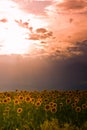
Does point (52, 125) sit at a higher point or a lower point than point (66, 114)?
lower

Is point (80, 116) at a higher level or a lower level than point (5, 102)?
lower

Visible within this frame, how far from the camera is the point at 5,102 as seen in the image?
12320mm

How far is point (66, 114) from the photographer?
10078mm

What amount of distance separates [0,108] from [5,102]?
42.0 inches

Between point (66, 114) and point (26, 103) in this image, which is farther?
point (26, 103)

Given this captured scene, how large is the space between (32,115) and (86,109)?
1.76 metres

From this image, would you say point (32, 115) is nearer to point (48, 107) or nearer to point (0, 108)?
point (48, 107)

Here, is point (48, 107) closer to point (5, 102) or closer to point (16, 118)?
point (16, 118)

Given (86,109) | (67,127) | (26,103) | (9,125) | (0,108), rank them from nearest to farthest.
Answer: (67,127)
(9,125)
(86,109)
(0,108)
(26,103)

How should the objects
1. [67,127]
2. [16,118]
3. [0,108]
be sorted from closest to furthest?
[67,127] < [16,118] < [0,108]

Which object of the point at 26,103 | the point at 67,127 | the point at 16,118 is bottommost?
the point at 67,127

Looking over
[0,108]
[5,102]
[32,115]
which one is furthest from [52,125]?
[5,102]

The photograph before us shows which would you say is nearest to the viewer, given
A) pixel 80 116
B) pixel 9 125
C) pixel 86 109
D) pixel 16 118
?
pixel 9 125

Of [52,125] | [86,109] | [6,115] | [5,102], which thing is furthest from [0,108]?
[52,125]
